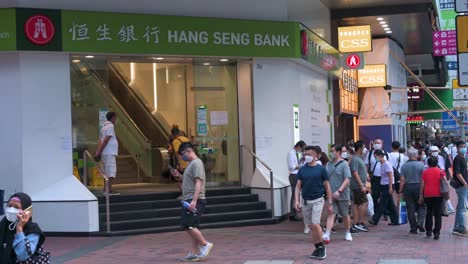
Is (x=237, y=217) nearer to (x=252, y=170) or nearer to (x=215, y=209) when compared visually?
(x=215, y=209)

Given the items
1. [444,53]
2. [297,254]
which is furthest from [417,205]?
[444,53]

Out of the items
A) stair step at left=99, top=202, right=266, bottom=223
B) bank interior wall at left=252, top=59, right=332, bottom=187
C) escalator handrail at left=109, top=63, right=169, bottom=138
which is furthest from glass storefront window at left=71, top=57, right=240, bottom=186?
stair step at left=99, top=202, right=266, bottom=223

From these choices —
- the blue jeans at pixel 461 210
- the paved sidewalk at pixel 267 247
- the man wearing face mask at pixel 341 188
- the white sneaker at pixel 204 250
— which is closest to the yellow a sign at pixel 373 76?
the paved sidewalk at pixel 267 247

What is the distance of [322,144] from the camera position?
63.9 ft

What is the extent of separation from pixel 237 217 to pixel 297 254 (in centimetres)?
368

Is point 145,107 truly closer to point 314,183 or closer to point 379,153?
point 379,153

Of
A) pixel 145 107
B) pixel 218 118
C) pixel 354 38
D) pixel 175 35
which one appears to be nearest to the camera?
pixel 175 35

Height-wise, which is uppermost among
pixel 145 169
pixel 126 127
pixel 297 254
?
pixel 126 127

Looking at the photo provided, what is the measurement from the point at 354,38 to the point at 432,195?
944cm

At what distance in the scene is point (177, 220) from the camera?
13516 millimetres

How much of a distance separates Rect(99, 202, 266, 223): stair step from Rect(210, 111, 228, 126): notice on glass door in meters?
2.28

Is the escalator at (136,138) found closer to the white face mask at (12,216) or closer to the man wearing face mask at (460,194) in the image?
the man wearing face mask at (460,194)

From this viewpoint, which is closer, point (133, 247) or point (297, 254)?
point (297, 254)

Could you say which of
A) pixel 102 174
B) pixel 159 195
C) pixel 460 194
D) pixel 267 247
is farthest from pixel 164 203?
pixel 460 194
